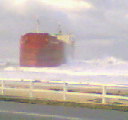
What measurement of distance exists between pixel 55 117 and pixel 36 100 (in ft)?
12.0

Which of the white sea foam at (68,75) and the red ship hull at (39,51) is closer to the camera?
the white sea foam at (68,75)

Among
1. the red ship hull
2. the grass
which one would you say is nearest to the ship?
the red ship hull

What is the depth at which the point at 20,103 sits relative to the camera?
11.3 meters

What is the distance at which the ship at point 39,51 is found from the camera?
2359 inches

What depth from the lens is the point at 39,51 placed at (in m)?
61.8

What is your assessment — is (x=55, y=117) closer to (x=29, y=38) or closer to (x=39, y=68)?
(x=39, y=68)

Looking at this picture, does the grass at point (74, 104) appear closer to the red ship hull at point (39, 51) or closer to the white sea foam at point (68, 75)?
the white sea foam at point (68, 75)

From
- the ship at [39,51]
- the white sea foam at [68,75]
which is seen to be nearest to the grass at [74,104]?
the white sea foam at [68,75]

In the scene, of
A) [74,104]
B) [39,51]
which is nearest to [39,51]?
[39,51]

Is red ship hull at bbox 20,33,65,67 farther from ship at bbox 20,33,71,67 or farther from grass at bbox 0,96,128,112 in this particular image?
grass at bbox 0,96,128,112

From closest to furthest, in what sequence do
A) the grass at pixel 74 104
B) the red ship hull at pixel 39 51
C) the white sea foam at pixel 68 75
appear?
the grass at pixel 74 104
the white sea foam at pixel 68 75
the red ship hull at pixel 39 51

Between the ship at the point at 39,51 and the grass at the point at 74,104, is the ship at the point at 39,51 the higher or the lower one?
the higher one

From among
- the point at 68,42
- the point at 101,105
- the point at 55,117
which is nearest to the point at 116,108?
the point at 101,105

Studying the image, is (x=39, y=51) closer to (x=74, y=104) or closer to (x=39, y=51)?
(x=39, y=51)
